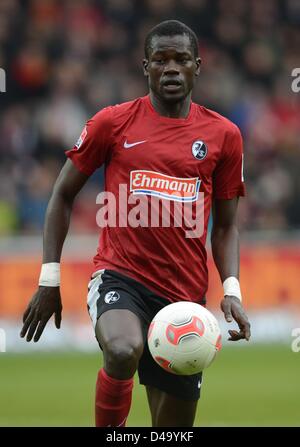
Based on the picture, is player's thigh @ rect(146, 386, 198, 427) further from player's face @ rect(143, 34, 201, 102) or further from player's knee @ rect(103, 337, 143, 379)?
player's face @ rect(143, 34, 201, 102)

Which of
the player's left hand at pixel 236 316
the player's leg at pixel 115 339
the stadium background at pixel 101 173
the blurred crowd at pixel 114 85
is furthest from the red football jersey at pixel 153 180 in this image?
the blurred crowd at pixel 114 85

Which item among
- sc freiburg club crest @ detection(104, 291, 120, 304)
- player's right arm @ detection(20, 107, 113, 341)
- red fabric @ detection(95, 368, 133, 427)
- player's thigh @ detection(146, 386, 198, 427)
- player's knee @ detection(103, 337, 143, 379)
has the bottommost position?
player's thigh @ detection(146, 386, 198, 427)

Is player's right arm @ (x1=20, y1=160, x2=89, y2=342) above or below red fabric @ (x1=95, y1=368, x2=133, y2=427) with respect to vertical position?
above

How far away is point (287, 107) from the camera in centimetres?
Answer: 1684

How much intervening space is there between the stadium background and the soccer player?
11.3ft

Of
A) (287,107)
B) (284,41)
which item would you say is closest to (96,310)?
(287,107)

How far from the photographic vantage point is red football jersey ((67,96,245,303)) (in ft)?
20.5

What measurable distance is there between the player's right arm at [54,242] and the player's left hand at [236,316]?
0.94 meters

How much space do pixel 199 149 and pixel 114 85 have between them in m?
9.67

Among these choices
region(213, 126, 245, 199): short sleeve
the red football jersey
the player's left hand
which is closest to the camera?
the player's left hand

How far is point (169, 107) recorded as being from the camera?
6.43 m

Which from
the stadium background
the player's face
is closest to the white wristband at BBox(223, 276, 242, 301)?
the player's face

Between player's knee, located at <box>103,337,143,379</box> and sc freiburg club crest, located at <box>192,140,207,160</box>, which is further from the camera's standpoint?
sc freiburg club crest, located at <box>192,140,207,160</box>
